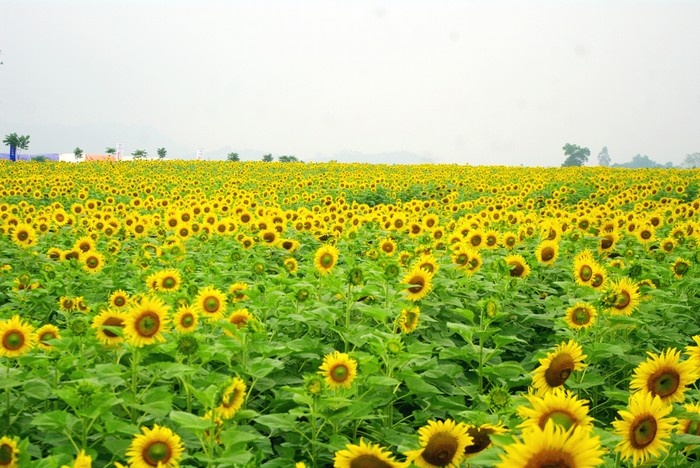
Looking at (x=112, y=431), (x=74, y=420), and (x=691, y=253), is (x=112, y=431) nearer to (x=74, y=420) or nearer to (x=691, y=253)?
(x=74, y=420)

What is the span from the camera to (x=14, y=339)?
3512mm

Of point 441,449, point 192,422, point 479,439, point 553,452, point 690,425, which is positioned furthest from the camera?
point 690,425

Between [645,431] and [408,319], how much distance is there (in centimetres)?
215

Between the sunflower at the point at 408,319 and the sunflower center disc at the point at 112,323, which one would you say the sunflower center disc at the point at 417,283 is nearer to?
the sunflower at the point at 408,319

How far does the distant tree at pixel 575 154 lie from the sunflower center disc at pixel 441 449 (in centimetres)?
10334

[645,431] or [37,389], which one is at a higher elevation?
[645,431]

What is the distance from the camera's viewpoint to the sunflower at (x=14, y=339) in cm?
350

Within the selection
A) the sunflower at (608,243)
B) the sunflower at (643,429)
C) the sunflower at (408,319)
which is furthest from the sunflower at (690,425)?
the sunflower at (608,243)

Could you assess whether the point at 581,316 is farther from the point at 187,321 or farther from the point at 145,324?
Answer: the point at 145,324

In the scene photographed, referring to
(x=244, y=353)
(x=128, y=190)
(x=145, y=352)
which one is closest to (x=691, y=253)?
(x=244, y=353)

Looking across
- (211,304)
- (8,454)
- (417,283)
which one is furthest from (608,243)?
(8,454)

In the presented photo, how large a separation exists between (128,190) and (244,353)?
15.5m

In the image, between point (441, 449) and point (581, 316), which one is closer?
point (441, 449)

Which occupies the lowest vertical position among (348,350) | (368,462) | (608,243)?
(348,350)
